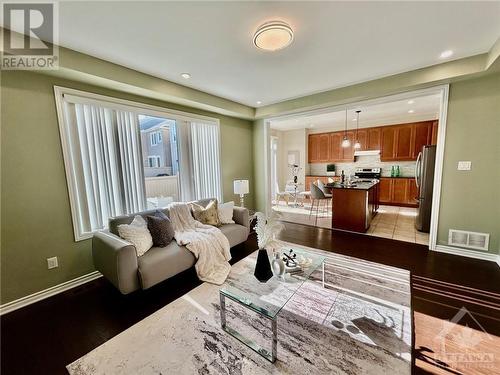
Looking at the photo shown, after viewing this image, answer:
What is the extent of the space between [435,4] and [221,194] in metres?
3.84

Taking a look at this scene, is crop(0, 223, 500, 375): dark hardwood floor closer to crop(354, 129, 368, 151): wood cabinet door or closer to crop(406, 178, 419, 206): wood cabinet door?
crop(406, 178, 419, 206): wood cabinet door

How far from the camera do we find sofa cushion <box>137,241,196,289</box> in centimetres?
210

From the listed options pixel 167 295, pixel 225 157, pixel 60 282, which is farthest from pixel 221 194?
pixel 60 282

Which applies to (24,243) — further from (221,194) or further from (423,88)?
(423,88)

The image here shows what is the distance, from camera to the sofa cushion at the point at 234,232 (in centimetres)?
307

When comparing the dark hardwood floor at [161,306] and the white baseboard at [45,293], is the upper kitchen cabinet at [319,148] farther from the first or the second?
the white baseboard at [45,293]

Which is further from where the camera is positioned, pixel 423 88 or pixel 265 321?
pixel 423 88

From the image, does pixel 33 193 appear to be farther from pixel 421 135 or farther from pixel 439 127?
pixel 421 135

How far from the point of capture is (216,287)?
233cm

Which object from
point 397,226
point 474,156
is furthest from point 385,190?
point 474,156

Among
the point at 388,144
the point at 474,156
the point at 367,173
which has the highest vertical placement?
the point at 388,144

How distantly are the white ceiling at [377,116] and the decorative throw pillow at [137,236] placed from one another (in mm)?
3602

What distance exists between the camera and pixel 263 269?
1.92 meters

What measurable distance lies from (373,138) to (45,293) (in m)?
8.02
